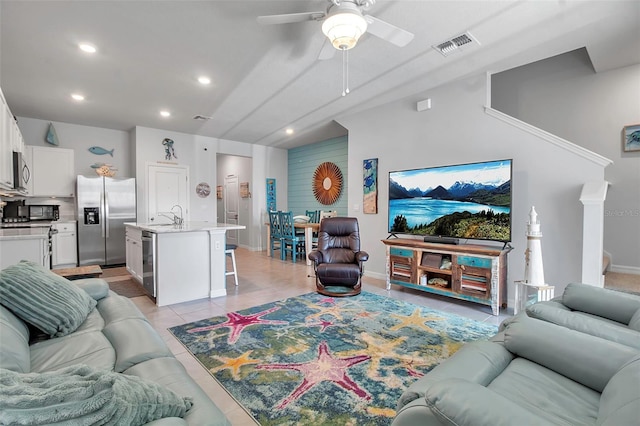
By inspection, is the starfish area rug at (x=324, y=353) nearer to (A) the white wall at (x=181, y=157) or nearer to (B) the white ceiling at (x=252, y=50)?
(B) the white ceiling at (x=252, y=50)

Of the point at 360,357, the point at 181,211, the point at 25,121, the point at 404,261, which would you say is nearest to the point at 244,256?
the point at 181,211

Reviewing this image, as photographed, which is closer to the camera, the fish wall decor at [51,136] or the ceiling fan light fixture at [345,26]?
the ceiling fan light fixture at [345,26]

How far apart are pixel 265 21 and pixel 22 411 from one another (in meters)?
2.46

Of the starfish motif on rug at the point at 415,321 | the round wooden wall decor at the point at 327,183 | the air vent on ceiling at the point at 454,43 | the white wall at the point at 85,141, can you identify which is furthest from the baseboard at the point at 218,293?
the white wall at the point at 85,141

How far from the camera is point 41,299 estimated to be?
167 centimetres

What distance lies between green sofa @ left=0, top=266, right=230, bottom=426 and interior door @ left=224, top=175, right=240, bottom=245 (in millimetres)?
6865

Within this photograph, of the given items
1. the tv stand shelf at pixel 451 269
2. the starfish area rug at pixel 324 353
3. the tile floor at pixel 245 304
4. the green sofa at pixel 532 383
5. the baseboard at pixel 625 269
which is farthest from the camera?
the baseboard at pixel 625 269

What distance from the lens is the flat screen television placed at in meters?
3.51

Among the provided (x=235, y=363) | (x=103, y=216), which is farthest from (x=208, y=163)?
(x=235, y=363)

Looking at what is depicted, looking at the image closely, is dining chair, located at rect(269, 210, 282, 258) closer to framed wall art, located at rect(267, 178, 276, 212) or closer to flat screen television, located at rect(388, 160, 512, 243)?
framed wall art, located at rect(267, 178, 276, 212)

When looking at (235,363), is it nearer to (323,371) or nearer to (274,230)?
(323,371)

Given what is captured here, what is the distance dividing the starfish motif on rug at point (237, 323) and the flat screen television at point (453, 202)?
2.35m

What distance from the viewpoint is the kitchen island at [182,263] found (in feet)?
11.8

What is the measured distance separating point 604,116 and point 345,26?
3.75 meters
